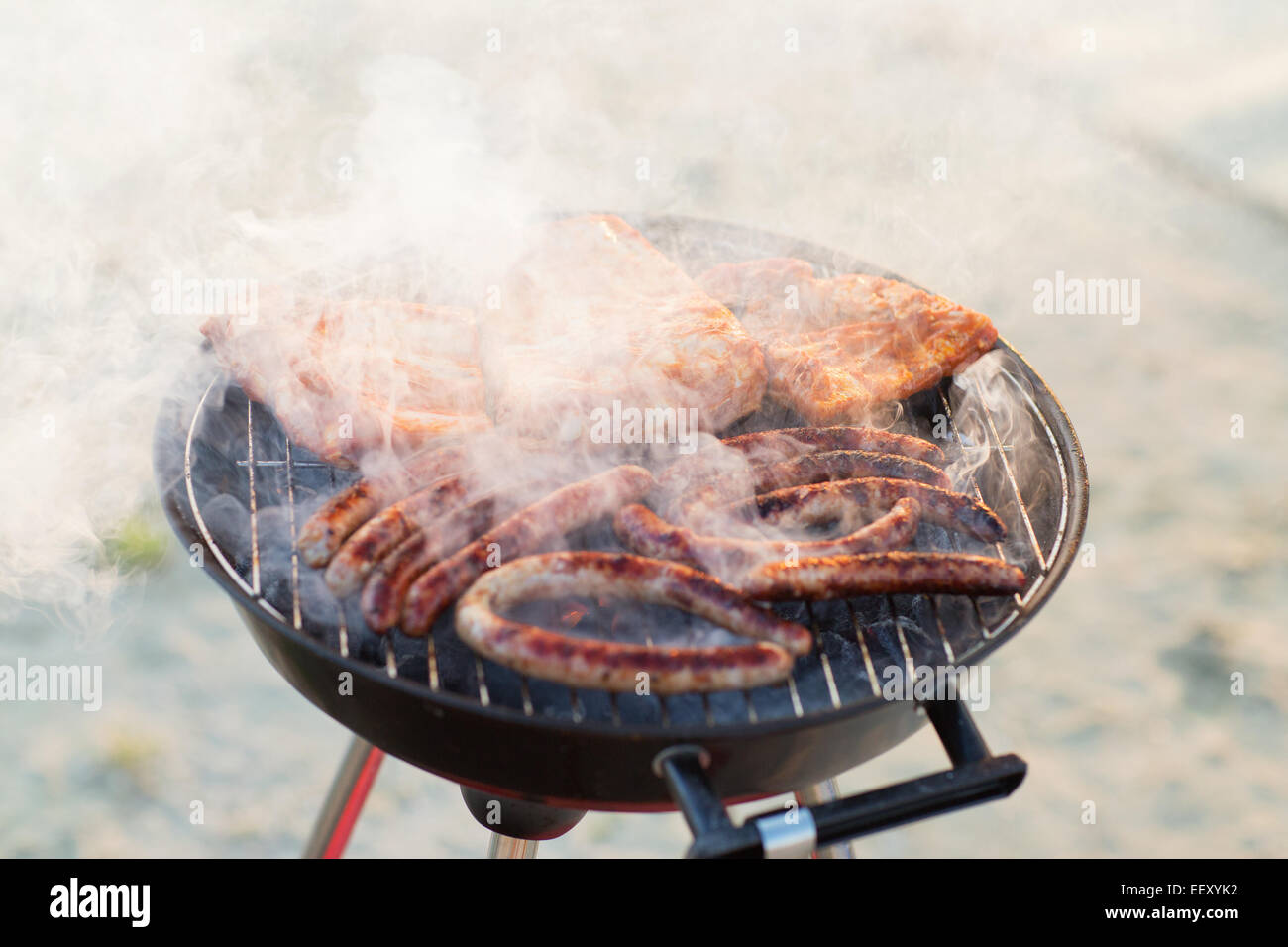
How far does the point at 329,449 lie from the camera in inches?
115

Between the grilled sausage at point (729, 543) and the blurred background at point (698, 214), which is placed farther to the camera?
the blurred background at point (698, 214)

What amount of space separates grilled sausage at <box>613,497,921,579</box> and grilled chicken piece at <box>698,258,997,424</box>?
0.72 meters

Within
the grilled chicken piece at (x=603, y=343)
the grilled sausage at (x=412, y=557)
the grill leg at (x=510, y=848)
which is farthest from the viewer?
the grill leg at (x=510, y=848)

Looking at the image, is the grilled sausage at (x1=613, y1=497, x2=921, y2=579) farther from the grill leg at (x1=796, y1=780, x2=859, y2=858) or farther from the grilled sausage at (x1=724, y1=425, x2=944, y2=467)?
the grill leg at (x1=796, y1=780, x2=859, y2=858)

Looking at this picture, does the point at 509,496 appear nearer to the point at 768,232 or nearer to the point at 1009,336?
the point at 768,232

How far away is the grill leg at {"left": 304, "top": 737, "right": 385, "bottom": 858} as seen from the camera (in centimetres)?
315

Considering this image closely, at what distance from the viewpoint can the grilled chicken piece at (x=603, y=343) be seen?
3061 mm

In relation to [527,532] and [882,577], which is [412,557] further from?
[882,577]

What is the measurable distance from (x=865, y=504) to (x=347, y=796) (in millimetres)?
2009

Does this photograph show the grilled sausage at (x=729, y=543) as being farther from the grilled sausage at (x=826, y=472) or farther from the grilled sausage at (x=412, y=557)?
the grilled sausage at (x=412, y=557)

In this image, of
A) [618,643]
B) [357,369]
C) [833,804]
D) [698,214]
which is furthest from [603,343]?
[698,214]

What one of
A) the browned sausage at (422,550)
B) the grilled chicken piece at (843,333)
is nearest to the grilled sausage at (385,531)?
the browned sausage at (422,550)

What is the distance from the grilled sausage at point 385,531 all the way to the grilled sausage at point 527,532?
157 millimetres
